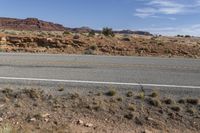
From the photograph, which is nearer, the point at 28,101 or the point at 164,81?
the point at 28,101

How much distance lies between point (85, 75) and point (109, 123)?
385 centimetres

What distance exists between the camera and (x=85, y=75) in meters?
12.9

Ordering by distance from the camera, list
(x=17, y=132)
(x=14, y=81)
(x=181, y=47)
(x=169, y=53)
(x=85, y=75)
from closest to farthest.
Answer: (x=17, y=132), (x=14, y=81), (x=85, y=75), (x=169, y=53), (x=181, y=47)

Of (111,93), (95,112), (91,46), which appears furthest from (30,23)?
(95,112)

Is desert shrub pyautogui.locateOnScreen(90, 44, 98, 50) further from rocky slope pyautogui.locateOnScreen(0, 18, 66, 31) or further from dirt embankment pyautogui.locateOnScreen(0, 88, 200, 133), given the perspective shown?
rocky slope pyautogui.locateOnScreen(0, 18, 66, 31)

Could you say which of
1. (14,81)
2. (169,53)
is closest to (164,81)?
(14,81)

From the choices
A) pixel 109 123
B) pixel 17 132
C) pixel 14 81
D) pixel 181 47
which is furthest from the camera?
pixel 181 47

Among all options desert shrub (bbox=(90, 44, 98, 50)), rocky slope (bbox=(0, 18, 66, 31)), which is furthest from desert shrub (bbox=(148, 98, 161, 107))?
rocky slope (bbox=(0, 18, 66, 31))

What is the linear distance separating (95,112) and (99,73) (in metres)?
3.92

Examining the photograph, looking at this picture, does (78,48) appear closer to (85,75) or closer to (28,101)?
(85,75)

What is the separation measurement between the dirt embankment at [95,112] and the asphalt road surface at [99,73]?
4.41ft

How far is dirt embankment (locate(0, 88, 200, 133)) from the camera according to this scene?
9.02 metres

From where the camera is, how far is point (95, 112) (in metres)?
9.54

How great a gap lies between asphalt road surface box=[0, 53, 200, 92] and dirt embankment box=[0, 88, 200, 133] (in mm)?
1345
